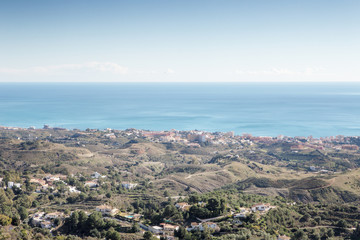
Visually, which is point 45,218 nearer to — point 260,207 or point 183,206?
point 183,206

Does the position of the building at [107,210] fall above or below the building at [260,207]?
below

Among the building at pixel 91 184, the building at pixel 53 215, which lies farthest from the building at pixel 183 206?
the building at pixel 91 184

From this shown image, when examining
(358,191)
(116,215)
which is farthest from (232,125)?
(116,215)

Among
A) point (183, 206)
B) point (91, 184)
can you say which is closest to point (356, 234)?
point (183, 206)

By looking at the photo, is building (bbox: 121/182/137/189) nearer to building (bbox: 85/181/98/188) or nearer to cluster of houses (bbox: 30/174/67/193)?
building (bbox: 85/181/98/188)

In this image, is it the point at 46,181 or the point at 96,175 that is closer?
the point at 46,181

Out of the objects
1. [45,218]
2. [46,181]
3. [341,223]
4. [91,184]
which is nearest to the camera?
[341,223]

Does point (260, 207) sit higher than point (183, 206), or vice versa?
point (260, 207)

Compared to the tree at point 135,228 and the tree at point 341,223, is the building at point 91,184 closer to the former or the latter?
the tree at point 135,228

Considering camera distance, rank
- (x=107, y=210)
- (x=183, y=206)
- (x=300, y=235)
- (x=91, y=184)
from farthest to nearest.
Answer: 1. (x=91, y=184)
2. (x=107, y=210)
3. (x=183, y=206)
4. (x=300, y=235)

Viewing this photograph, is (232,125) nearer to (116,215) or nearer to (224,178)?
(224,178)

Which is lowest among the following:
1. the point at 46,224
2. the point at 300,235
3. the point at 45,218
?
the point at 45,218
